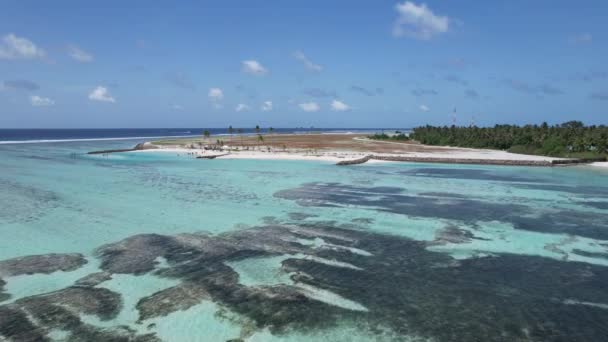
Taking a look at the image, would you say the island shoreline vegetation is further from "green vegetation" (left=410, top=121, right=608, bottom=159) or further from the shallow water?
the shallow water

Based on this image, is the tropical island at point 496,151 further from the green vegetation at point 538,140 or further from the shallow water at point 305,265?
the shallow water at point 305,265

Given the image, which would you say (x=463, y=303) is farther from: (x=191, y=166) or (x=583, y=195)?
(x=191, y=166)

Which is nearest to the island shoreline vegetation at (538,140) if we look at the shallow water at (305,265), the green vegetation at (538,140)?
the green vegetation at (538,140)

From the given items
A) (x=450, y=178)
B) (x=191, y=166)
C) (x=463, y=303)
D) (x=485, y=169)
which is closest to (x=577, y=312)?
(x=463, y=303)

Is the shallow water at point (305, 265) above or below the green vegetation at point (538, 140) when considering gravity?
below

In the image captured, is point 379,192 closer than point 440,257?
No

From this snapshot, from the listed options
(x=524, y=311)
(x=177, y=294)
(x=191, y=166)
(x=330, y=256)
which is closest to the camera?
(x=524, y=311)

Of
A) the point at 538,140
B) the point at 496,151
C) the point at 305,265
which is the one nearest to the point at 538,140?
the point at 538,140

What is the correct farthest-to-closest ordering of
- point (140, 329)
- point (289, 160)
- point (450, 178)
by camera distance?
point (289, 160)
point (450, 178)
point (140, 329)

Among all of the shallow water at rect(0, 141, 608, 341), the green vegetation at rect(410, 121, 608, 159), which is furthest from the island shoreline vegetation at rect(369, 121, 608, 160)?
the shallow water at rect(0, 141, 608, 341)
